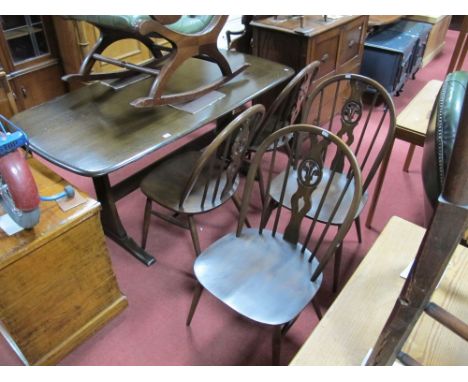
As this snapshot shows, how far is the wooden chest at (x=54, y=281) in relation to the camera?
3.89 ft

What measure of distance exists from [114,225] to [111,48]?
1.45 m

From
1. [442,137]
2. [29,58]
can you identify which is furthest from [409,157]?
[29,58]

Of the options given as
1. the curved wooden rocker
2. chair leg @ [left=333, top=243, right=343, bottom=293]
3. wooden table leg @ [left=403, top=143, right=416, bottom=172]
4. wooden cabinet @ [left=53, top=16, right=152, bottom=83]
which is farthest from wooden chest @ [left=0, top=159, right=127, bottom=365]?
wooden table leg @ [left=403, top=143, right=416, bottom=172]

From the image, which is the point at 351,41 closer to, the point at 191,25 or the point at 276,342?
the point at 191,25

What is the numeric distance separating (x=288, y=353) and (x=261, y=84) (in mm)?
1235

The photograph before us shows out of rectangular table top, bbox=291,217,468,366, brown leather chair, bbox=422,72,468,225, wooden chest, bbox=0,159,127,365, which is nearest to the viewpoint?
brown leather chair, bbox=422,72,468,225

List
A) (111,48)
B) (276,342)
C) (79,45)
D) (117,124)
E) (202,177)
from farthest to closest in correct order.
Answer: (111,48), (79,45), (202,177), (117,124), (276,342)

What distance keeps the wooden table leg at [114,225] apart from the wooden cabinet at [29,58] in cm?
131

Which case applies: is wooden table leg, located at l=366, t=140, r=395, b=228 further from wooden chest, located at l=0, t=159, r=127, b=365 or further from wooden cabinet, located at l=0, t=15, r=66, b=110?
wooden cabinet, located at l=0, t=15, r=66, b=110

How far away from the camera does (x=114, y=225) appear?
189 cm

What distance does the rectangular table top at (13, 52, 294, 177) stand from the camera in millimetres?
1392

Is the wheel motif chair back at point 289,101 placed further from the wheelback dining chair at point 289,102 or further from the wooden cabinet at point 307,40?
the wooden cabinet at point 307,40

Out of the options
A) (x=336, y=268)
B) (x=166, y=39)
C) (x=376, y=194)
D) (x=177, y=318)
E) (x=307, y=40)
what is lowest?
(x=177, y=318)
